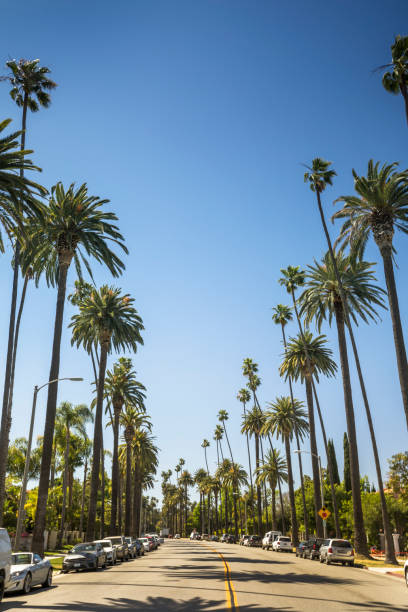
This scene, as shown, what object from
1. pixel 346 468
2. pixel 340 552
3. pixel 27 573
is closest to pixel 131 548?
pixel 340 552

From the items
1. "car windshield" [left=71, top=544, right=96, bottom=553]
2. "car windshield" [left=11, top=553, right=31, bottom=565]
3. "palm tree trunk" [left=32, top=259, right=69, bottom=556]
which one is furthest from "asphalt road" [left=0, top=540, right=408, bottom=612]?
"palm tree trunk" [left=32, top=259, right=69, bottom=556]

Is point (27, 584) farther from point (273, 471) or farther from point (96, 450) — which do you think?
point (273, 471)

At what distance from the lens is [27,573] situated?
17766 mm

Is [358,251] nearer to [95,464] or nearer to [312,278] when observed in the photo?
[312,278]

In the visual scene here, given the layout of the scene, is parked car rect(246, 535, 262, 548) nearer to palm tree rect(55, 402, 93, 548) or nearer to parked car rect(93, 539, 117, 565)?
palm tree rect(55, 402, 93, 548)

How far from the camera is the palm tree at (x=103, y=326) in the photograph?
43969 millimetres

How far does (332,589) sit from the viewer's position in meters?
17.4

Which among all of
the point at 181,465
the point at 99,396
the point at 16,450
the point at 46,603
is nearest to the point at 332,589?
the point at 46,603

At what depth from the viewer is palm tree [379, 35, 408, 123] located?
28.4 metres

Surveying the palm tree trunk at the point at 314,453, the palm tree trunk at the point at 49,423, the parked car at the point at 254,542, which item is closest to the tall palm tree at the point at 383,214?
the palm tree trunk at the point at 49,423

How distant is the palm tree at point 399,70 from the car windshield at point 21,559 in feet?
91.4

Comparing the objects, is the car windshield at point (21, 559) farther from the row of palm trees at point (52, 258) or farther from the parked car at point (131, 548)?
the parked car at point (131, 548)

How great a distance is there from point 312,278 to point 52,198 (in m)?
22.7

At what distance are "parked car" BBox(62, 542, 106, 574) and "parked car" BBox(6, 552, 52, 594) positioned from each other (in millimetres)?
7297
